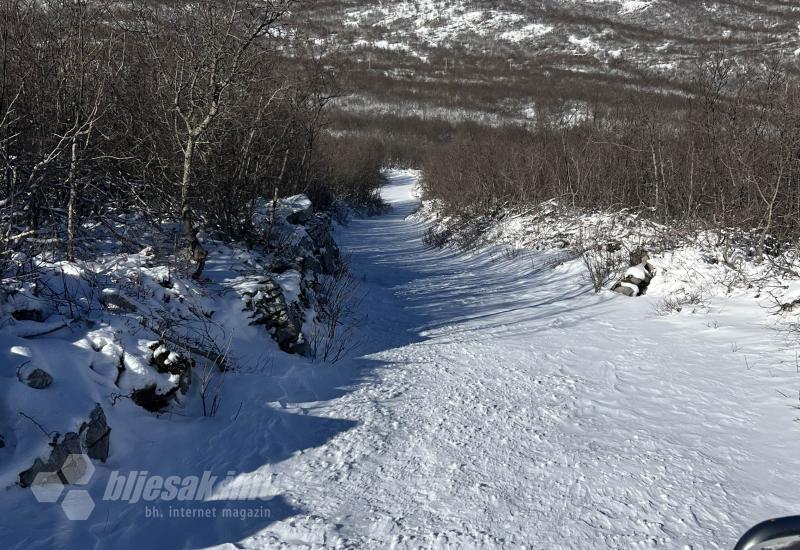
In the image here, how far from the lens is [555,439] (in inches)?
173

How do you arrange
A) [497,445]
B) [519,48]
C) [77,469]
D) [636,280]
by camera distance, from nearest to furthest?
[77,469] < [497,445] < [636,280] < [519,48]

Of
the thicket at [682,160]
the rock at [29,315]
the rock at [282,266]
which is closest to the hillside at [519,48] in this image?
the thicket at [682,160]

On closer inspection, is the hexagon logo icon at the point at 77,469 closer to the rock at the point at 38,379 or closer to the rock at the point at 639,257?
the rock at the point at 38,379

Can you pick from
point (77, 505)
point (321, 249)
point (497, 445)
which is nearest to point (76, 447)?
point (77, 505)

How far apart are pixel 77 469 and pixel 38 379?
0.69 m

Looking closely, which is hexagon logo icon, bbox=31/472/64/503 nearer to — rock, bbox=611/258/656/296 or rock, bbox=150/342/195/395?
rock, bbox=150/342/195/395

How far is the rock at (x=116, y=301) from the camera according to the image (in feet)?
15.3

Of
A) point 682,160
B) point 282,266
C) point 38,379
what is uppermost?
point 38,379

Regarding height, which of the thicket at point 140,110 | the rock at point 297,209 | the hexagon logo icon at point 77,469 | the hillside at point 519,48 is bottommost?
the hillside at point 519,48

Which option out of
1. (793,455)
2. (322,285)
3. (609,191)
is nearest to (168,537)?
(793,455)

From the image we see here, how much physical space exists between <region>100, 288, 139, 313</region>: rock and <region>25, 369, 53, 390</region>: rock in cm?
128

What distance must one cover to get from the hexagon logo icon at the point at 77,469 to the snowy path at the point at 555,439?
125cm

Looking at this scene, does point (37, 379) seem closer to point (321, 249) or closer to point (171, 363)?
point (171, 363)

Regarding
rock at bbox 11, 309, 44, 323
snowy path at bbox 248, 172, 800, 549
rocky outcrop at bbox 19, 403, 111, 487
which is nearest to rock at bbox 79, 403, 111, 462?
rocky outcrop at bbox 19, 403, 111, 487
